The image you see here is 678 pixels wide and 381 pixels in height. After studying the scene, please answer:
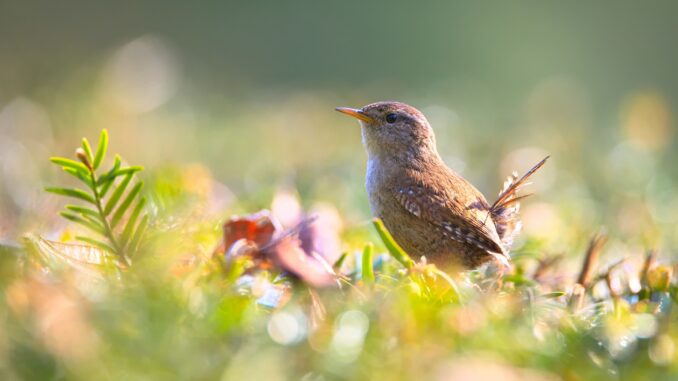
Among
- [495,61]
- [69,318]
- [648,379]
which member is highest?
[495,61]

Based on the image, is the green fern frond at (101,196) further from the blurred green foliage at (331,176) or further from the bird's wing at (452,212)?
the bird's wing at (452,212)

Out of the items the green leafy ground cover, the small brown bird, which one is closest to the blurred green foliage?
the green leafy ground cover

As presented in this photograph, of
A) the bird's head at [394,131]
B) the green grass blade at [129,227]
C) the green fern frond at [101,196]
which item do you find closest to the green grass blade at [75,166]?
the green fern frond at [101,196]

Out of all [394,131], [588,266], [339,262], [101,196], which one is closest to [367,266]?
[339,262]

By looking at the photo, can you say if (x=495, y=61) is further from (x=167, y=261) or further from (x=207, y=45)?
(x=167, y=261)

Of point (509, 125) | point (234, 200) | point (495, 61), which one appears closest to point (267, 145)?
point (509, 125)

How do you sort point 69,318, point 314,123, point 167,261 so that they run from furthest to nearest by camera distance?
point 314,123, point 167,261, point 69,318
